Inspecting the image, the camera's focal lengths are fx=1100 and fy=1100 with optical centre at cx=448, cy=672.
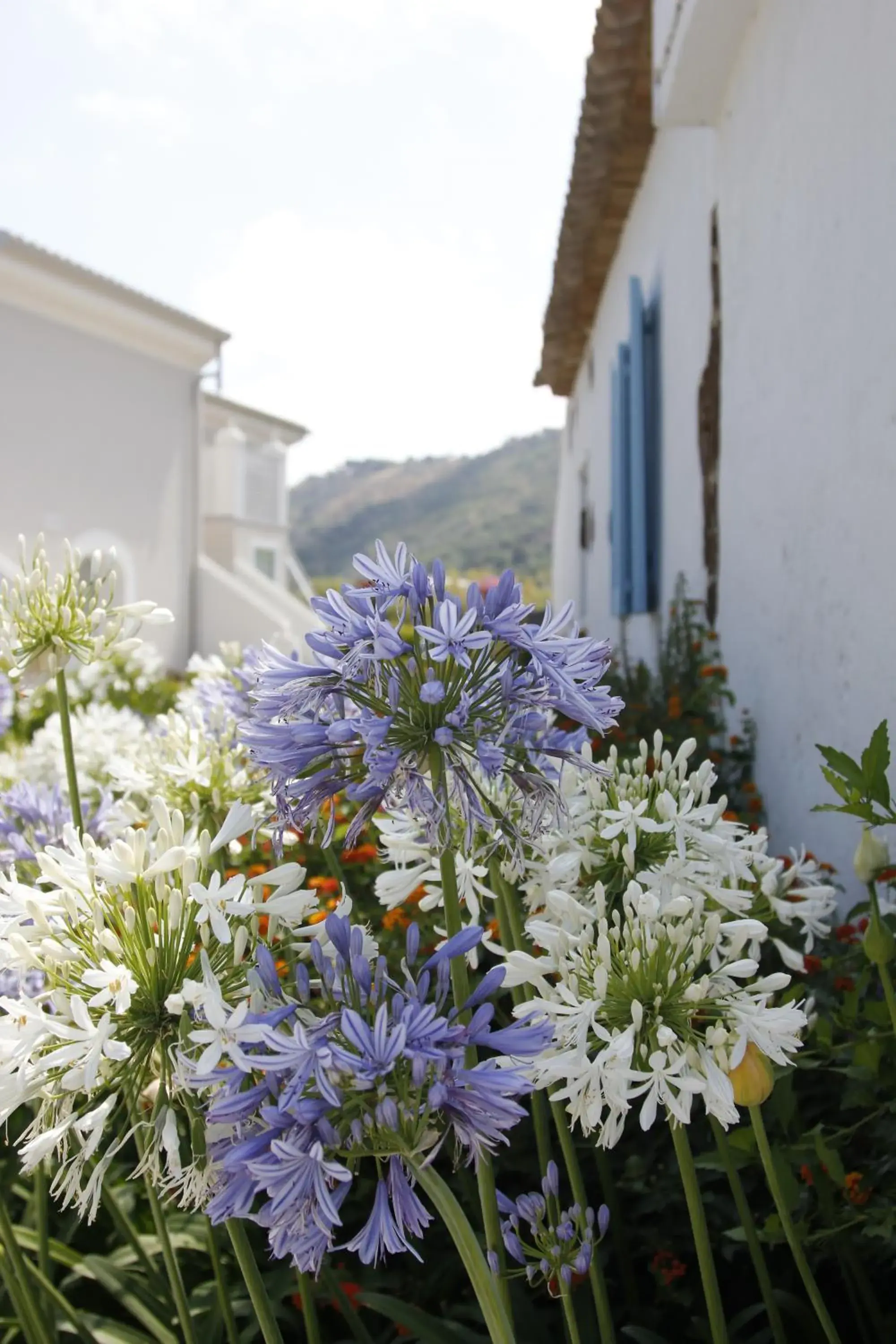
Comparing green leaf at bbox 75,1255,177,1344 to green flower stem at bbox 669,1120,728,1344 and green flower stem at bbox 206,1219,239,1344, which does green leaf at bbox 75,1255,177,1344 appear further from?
green flower stem at bbox 669,1120,728,1344

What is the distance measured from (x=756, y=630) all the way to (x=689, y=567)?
1.55 m

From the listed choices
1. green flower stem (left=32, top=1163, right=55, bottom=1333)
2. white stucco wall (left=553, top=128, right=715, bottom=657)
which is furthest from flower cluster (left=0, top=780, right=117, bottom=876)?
white stucco wall (left=553, top=128, right=715, bottom=657)

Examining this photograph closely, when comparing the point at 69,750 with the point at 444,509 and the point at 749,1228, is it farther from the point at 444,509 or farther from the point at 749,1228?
the point at 444,509

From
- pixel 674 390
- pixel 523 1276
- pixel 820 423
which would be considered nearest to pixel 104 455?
pixel 674 390

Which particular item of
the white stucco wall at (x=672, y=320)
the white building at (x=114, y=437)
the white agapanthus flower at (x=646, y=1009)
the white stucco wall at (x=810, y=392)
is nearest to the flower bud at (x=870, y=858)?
the white agapanthus flower at (x=646, y=1009)

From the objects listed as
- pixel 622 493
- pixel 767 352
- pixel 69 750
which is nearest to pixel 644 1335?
pixel 69 750

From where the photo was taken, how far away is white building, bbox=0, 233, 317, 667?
39.9 ft

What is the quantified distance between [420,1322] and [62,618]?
1.20 metres

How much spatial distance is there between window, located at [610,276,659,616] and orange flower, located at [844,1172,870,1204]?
4.87 m

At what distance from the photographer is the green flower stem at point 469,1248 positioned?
0.94 meters

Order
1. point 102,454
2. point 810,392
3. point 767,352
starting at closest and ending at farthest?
point 810,392, point 767,352, point 102,454

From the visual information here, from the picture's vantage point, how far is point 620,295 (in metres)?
7.96

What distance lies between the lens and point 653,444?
6.39 metres

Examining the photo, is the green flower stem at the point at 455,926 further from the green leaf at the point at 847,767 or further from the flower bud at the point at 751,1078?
the green leaf at the point at 847,767
